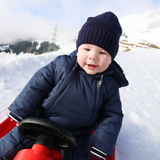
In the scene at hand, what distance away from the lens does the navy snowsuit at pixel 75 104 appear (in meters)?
0.94

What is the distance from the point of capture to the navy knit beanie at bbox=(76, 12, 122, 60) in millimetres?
917

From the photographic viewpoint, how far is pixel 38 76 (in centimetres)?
105

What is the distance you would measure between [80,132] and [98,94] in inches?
13.8

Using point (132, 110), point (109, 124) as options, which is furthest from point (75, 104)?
point (132, 110)

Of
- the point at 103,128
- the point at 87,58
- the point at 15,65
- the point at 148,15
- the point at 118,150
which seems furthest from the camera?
the point at 148,15

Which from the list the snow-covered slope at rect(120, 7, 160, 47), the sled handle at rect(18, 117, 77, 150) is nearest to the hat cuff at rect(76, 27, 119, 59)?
the sled handle at rect(18, 117, 77, 150)

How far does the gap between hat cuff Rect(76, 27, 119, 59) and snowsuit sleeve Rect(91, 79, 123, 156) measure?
1.11 feet

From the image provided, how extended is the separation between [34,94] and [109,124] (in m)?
0.64

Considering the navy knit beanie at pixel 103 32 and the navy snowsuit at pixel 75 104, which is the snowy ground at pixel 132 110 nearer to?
the navy snowsuit at pixel 75 104

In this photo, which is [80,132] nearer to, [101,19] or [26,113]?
[26,113]

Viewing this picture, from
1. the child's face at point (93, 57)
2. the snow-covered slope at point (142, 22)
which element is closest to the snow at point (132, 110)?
the child's face at point (93, 57)

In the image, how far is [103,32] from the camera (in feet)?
3.09

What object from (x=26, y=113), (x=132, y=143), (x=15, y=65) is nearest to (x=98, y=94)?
(x=26, y=113)

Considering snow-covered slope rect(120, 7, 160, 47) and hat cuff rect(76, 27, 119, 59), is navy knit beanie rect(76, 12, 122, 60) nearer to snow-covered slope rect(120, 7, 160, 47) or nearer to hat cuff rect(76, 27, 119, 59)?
hat cuff rect(76, 27, 119, 59)
